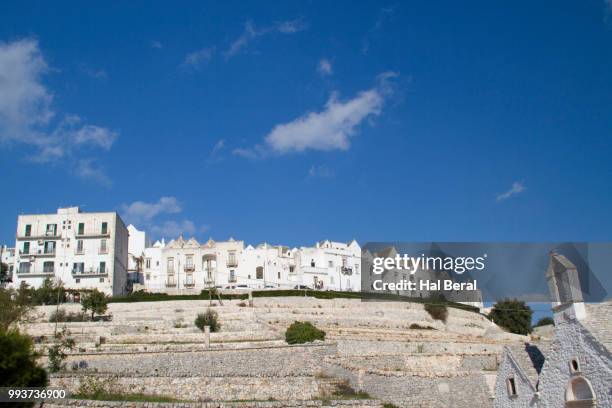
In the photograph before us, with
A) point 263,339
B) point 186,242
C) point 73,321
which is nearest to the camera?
point 263,339

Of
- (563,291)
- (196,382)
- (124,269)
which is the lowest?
(196,382)

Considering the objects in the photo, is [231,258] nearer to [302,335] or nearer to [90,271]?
[90,271]

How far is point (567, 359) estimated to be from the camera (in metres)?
17.9

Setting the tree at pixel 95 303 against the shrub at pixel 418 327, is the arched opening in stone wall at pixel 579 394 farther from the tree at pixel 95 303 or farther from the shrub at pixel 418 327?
the tree at pixel 95 303

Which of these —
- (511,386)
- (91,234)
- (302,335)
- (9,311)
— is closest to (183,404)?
(511,386)

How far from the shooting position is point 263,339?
140 feet

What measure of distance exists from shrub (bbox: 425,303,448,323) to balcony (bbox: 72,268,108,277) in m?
32.5

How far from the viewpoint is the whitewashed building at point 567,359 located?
16.8m

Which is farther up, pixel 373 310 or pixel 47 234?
pixel 47 234

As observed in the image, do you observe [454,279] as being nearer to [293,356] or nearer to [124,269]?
[293,356]

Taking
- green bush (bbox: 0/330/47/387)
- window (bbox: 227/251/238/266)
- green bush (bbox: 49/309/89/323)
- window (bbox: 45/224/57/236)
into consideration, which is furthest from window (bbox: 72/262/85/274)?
green bush (bbox: 0/330/47/387)

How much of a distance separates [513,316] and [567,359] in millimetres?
46020

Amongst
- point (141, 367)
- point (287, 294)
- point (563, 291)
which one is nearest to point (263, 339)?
point (141, 367)

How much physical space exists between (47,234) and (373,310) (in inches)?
1354
